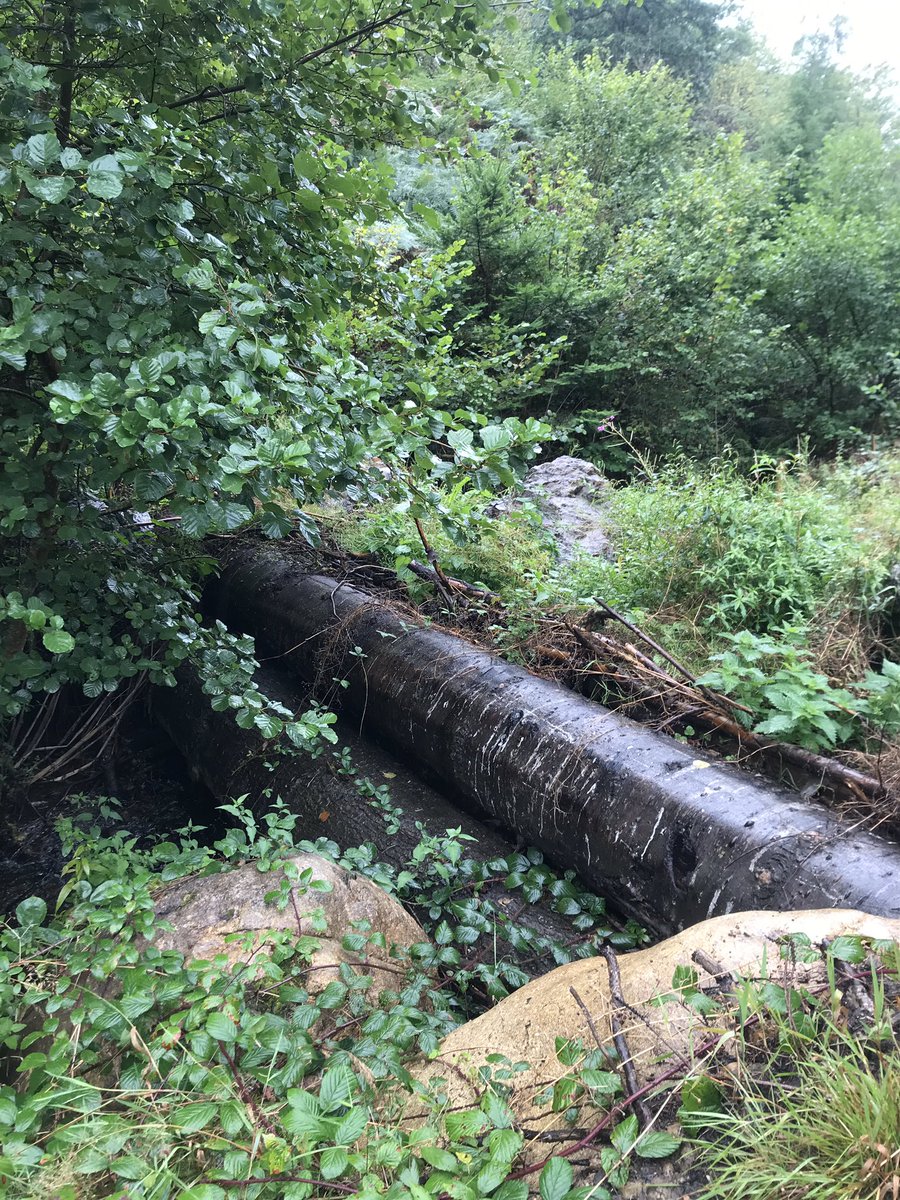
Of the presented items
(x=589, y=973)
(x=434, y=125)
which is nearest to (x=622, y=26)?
(x=434, y=125)

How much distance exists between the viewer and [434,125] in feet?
8.75

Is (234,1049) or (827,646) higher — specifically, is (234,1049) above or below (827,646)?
below

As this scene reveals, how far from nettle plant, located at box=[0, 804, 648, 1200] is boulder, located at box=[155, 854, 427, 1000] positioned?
3 centimetres

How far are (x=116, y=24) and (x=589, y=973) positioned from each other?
2.92m

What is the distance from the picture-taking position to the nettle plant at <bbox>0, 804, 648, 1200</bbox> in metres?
1.04

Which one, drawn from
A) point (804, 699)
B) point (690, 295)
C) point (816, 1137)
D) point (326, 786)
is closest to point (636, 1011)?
point (816, 1137)

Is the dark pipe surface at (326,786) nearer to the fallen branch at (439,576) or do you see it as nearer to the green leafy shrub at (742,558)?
the fallen branch at (439,576)

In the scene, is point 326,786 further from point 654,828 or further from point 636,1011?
point 636,1011

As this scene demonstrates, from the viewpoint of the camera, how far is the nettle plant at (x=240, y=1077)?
3.41 feet

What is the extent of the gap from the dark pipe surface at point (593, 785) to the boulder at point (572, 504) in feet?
4.99

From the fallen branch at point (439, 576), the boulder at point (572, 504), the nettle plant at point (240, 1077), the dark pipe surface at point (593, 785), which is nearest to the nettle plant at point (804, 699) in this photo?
the dark pipe surface at point (593, 785)

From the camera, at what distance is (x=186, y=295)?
1.88m

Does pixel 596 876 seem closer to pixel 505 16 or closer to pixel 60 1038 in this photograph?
pixel 60 1038

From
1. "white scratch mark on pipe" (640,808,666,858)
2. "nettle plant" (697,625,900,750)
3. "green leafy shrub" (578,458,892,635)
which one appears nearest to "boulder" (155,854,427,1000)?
"white scratch mark on pipe" (640,808,666,858)
